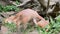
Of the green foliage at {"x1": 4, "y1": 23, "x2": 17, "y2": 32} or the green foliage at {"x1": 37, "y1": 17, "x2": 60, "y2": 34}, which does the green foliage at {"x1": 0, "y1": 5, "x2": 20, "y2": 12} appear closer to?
the green foliage at {"x1": 4, "y1": 23, "x2": 17, "y2": 32}

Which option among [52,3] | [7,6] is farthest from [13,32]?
[7,6]

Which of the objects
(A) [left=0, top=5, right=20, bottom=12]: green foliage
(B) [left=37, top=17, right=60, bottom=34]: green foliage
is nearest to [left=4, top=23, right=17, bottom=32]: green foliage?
(B) [left=37, top=17, right=60, bottom=34]: green foliage

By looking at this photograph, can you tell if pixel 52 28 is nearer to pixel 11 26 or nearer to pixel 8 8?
pixel 11 26

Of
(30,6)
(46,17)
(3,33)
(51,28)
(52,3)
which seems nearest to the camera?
(3,33)

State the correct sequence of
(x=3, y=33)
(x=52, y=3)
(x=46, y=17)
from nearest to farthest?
(x=3, y=33)
(x=46, y=17)
(x=52, y=3)

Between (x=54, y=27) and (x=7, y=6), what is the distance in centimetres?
218

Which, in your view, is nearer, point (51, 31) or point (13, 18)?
point (51, 31)

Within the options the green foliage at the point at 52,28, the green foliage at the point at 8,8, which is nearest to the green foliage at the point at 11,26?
the green foliage at the point at 52,28

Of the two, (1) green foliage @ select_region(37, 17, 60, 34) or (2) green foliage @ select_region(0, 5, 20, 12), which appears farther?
(2) green foliage @ select_region(0, 5, 20, 12)

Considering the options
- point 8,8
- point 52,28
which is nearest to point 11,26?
point 52,28

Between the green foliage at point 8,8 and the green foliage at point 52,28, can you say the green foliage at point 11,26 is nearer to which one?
the green foliage at point 52,28

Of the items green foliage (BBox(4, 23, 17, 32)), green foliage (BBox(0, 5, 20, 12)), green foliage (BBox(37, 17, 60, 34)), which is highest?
green foliage (BBox(4, 23, 17, 32))

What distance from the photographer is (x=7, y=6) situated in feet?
22.2

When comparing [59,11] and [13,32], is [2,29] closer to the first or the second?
[13,32]
